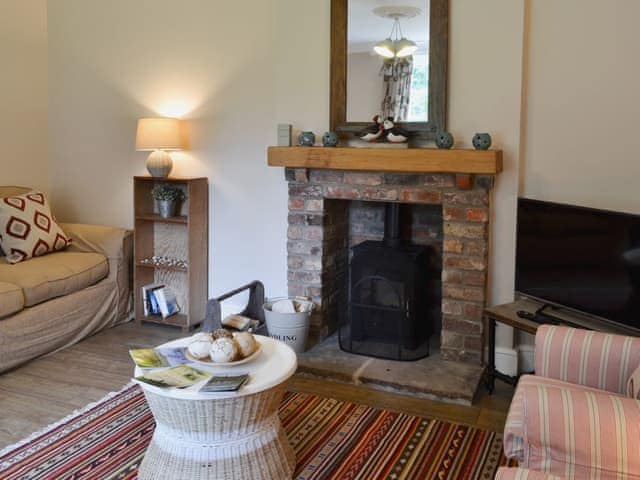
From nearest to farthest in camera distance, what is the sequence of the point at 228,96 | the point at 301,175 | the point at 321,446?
1. the point at 321,446
2. the point at 301,175
3. the point at 228,96

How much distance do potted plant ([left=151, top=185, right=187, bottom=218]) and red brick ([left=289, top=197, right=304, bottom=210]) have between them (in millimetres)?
883

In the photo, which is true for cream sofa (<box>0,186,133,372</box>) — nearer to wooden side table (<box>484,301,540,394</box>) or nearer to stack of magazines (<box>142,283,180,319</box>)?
stack of magazines (<box>142,283,180,319</box>)

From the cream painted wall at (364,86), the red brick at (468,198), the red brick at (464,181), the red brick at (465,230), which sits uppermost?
the cream painted wall at (364,86)

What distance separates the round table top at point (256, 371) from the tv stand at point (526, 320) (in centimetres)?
114

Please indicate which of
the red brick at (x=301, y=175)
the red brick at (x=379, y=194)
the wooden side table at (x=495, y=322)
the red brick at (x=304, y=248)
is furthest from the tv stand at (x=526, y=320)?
the red brick at (x=301, y=175)

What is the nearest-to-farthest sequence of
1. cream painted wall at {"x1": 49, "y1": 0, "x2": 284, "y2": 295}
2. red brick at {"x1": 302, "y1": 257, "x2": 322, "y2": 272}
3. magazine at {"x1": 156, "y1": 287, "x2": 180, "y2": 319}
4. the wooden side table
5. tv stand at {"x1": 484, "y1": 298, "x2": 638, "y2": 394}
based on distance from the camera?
tv stand at {"x1": 484, "y1": 298, "x2": 638, "y2": 394} → the wooden side table → red brick at {"x1": 302, "y1": 257, "x2": 322, "y2": 272} → cream painted wall at {"x1": 49, "y1": 0, "x2": 284, "y2": 295} → magazine at {"x1": 156, "y1": 287, "x2": 180, "y2": 319}

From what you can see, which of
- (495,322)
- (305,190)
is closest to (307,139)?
(305,190)

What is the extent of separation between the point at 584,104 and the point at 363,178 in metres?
1.21

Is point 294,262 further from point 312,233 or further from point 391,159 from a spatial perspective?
point 391,159

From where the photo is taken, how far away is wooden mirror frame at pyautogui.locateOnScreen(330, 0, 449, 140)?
3328 millimetres

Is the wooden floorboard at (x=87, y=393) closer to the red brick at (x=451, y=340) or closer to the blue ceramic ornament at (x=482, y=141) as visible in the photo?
the red brick at (x=451, y=340)

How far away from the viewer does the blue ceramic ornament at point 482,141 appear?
3.19m

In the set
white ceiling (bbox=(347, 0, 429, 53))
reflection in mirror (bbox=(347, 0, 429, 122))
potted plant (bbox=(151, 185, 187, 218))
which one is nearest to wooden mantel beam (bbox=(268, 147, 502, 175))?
reflection in mirror (bbox=(347, 0, 429, 122))

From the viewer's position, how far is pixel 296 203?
3.78 m
